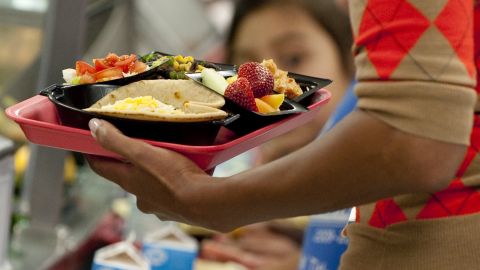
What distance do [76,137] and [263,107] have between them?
0.80 ft

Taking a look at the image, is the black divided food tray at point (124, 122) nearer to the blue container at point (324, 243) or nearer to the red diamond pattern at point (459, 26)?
the red diamond pattern at point (459, 26)

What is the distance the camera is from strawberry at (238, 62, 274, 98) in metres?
1.12

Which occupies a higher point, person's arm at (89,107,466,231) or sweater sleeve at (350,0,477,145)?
sweater sleeve at (350,0,477,145)

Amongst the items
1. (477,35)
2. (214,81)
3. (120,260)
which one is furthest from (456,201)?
(120,260)

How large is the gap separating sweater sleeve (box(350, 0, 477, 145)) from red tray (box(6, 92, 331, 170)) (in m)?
0.19

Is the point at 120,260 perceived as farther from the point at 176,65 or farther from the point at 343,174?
the point at 343,174

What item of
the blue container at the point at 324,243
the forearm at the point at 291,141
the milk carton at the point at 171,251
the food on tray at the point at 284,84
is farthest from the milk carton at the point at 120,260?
the food on tray at the point at 284,84

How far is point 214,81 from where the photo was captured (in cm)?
109

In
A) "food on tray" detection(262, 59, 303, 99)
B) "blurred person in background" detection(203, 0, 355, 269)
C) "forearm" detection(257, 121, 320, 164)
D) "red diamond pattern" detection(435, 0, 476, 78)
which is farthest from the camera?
"forearm" detection(257, 121, 320, 164)

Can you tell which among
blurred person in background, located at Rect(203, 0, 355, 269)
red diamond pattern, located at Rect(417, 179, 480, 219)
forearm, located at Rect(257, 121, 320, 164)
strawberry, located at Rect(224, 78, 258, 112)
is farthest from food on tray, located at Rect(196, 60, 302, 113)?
forearm, located at Rect(257, 121, 320, 164)

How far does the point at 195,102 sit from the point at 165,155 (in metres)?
0.09

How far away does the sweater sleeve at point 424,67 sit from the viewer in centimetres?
92

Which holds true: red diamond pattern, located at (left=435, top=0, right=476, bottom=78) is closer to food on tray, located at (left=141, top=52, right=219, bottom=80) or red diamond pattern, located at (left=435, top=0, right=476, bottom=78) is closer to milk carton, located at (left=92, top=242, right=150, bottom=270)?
food on tray, located at (left=141, top=52, right=219, bottom=80)

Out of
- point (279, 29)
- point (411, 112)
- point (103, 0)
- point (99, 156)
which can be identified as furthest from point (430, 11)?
point (103, 0)
